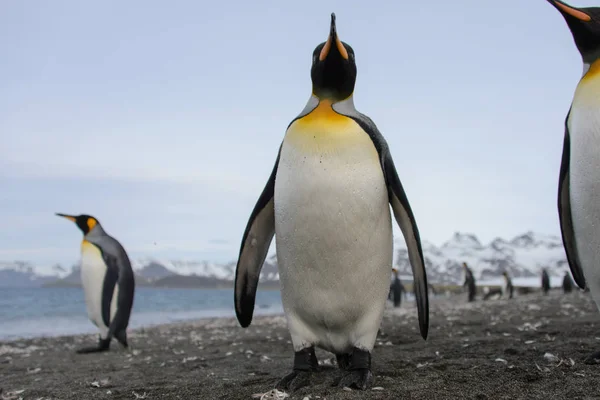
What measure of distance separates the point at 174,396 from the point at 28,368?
3.19 m

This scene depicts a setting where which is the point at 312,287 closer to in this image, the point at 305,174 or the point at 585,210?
the point at 305,174

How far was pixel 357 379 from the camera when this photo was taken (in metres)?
3.25

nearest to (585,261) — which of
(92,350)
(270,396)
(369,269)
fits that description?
(369,269)

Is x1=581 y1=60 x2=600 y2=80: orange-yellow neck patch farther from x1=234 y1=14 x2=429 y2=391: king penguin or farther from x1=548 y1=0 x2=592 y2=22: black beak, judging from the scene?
x1=234 y1=14 x2=429 y2=391: king penguin

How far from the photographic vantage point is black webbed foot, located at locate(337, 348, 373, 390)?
3201 mm

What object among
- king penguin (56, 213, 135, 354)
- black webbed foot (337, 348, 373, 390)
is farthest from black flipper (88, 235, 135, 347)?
black webbed foot (337, 348, 373, 390)

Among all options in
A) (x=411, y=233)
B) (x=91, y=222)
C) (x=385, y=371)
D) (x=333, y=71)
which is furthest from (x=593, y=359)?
(x=91, y=222)

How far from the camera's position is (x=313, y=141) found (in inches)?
135

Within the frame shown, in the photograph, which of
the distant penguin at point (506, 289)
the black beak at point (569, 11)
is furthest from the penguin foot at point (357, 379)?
the distant penguin at point (506, 289)

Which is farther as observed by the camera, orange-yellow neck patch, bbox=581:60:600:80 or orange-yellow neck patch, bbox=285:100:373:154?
orange-yellow neck patch, bbox=581:60:600:80

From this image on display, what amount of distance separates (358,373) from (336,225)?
2.97 feet

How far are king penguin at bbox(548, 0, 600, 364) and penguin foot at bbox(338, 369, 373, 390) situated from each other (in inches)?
60.6

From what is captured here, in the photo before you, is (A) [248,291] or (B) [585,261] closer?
(B) [585,261]

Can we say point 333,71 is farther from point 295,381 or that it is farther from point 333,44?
point 295,381
